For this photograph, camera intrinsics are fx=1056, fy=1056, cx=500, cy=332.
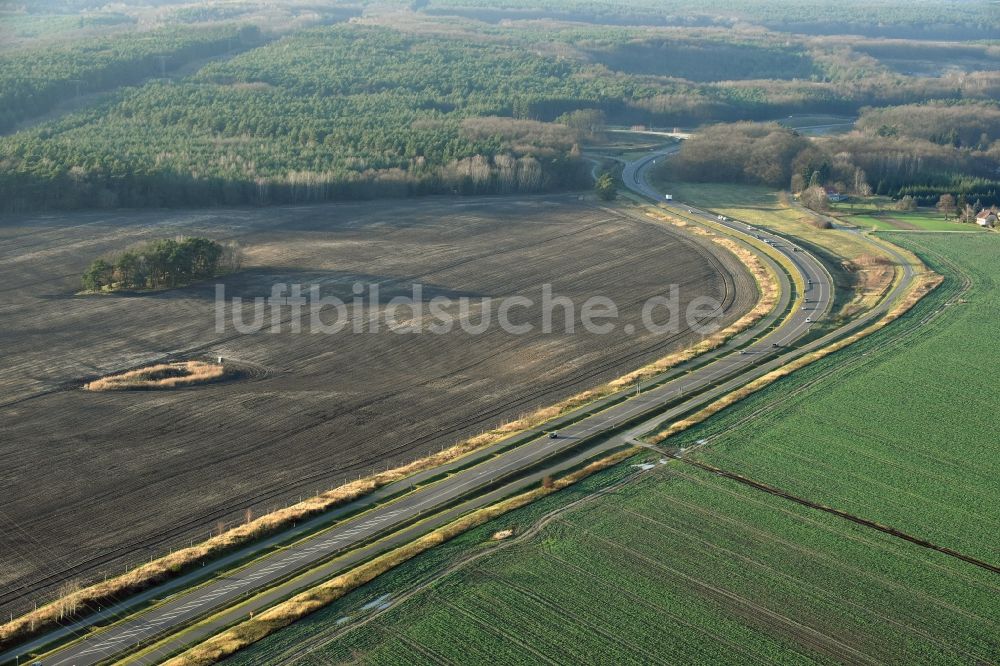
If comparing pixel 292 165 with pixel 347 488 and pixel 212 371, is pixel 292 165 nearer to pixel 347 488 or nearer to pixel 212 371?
pixel 212 371

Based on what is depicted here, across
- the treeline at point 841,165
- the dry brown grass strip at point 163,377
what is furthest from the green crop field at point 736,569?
the treeline at point 841,165

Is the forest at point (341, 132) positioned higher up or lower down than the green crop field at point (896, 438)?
higher up

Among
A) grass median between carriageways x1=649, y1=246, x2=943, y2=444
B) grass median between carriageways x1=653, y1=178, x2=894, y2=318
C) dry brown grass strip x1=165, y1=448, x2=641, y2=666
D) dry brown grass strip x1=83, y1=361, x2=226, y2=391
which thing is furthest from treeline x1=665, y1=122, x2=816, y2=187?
dry brown grass strip x1=165, y1=448, x2=641, y2=666

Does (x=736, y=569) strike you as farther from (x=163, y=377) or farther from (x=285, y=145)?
(x=285, y=145)

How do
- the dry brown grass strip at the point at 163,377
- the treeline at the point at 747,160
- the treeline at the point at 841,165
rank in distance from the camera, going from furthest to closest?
1. the treeline at the point at 747,160
2. the treeline at the point at 841,165
3. the dry brown grass strip at the point at 163,377

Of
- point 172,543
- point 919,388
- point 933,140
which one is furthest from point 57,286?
point 933,140

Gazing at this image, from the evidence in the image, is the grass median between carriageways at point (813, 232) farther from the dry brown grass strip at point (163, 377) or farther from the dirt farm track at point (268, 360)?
the dry brown grass strip at point (163, 377)

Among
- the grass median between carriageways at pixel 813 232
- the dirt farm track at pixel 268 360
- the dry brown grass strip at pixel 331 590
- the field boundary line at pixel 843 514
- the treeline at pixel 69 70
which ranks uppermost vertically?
the treeline at pixel 69 70

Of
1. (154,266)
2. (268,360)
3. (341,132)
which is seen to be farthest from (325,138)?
(268,360)
